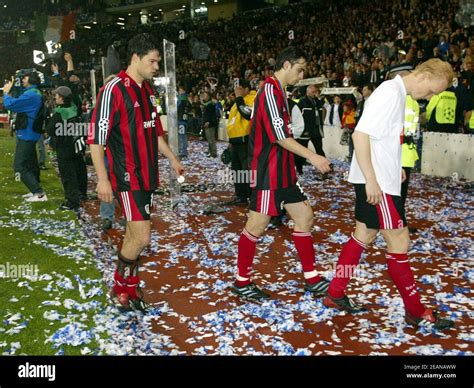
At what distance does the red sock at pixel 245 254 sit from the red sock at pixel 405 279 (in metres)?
1.32

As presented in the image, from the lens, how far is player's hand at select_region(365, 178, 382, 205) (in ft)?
12.9

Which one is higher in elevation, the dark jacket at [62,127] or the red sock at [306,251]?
the dark jacket at [62,127]

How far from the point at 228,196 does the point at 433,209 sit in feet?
13.1

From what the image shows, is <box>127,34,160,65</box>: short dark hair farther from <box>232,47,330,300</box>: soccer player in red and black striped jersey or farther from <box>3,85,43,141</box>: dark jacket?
<box>3,85,43,141</box>: dark jacket

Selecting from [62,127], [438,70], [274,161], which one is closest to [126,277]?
[274,161]

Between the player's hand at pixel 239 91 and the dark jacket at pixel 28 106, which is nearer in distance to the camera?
the player's hand at pixel 239 91

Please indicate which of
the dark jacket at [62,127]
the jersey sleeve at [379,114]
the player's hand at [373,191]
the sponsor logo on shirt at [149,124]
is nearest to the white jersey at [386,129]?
the jersey sleeve at [379,114]

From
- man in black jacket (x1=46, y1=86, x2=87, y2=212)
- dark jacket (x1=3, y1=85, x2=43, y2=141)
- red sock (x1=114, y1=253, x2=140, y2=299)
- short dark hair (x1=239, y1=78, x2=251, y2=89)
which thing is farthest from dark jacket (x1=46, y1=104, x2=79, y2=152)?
red sock (x1=114, y1=253, x2=140, y2=299)

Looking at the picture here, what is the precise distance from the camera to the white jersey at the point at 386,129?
12.9ft

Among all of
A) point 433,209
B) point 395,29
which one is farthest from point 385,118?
point 395,29

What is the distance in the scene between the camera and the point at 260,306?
4934 millimetres

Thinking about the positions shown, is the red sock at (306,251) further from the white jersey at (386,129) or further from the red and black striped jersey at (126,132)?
the red and black striped jersey at (126,132)

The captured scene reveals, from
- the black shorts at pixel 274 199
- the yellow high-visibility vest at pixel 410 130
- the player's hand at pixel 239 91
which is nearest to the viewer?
the black shorts at pixel 274 199

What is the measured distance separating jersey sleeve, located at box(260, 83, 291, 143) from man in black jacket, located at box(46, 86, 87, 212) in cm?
516
